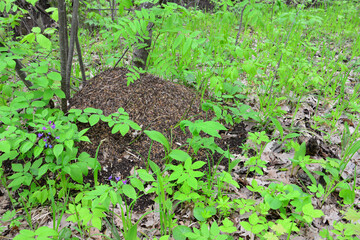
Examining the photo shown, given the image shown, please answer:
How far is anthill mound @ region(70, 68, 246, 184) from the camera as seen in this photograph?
2049 millimetres

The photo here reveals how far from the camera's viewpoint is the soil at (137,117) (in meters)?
2.04

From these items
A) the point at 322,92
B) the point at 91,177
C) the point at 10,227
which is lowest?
the point at 10,227

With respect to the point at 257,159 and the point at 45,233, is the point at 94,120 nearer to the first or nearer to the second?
the point at 45,233

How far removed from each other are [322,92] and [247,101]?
1.09 metres

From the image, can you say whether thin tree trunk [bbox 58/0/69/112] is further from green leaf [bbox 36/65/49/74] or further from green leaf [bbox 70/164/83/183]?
green leaf [bbox 70/164/83/183]

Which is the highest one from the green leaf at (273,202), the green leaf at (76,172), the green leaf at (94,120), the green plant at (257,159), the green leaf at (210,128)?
the green leaf at (210,128)

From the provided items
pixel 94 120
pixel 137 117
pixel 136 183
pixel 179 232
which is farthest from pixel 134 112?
pixel 179 232

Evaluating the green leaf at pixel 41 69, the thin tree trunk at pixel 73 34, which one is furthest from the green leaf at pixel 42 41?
the thin tree trunk at pixel 73 34

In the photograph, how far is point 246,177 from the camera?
201 cm

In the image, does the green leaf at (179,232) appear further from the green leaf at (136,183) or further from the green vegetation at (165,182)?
the green leaf at (136,183)

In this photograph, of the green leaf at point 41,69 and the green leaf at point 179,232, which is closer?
the green leaf at point 179,232

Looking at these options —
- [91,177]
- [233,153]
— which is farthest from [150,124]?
[233,153]

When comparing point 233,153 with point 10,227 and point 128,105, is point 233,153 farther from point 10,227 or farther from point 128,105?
point 10,227

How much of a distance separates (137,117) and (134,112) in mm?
64
